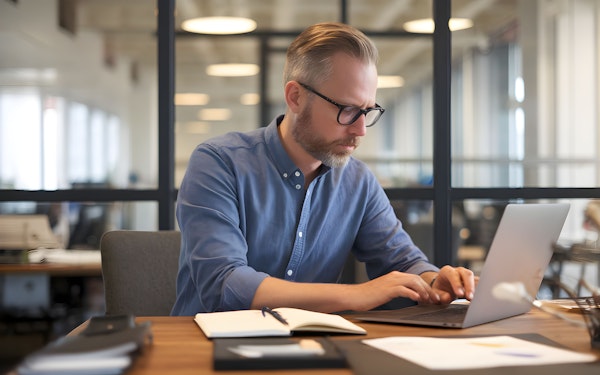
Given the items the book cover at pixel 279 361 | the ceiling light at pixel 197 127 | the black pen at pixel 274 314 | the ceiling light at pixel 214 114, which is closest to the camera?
the book cover at pixel 279 361

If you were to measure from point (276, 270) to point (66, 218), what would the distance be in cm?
194

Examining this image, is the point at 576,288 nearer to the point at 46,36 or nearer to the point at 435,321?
the point at 435,321

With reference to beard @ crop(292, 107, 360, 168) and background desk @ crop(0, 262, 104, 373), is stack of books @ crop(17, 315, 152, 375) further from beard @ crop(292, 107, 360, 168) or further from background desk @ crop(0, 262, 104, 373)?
background desk @ crop(0, 262, 104, 373)

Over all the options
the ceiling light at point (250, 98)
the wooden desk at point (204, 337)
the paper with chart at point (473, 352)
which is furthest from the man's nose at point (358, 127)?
the ceiling light at point (250, 98)

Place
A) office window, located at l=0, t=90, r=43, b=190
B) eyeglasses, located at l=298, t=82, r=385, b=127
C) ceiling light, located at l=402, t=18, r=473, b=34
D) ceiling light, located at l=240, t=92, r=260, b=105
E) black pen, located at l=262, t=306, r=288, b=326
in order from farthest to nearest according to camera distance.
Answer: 1. ceiling light, located at l=240, t=92, r=260, b=105
2. office window, located at l=0, t=90, r=43, b=190
3. ceiling light, located at l=402, t=18, r=473, b=34
4. eyeglasses, located at l=298, t=82, r=385, b=127
5. black pen, located at l=262, t=306, r=288, b=326

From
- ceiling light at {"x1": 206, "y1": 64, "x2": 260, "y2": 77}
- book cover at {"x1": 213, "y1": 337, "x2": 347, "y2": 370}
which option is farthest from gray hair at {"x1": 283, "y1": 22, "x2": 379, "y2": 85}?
ceiling light at {"x1": 206, "y1": 64, "x2": 260, "y2": 77}

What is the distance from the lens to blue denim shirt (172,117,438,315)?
6.58 ft

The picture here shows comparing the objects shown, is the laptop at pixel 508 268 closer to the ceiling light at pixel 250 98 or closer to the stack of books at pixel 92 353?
the stack of books at pixel 92 353

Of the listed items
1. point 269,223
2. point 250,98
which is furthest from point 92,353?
point 250,98

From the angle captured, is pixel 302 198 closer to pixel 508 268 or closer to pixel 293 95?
pixel 293 95

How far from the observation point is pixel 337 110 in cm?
217

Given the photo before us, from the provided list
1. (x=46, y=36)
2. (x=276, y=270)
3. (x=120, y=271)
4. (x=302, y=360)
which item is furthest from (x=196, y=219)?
(x=46, y=36)

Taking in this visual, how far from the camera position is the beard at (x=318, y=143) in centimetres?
220

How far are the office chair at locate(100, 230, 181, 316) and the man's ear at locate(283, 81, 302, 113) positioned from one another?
622mm
